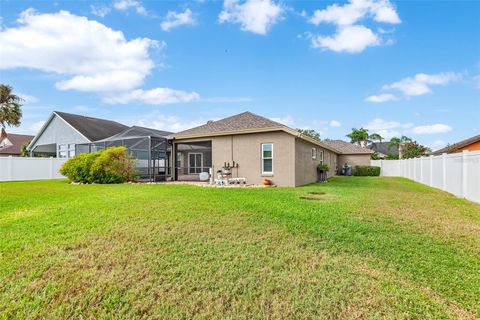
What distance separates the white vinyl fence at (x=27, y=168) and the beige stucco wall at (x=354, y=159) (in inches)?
1117

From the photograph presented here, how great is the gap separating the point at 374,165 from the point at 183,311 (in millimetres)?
32803

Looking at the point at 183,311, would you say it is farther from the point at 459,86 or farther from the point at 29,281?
the point at 459,86

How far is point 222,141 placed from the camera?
15.9m

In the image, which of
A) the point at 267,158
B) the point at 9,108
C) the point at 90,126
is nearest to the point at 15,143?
Result: the point at 9,108

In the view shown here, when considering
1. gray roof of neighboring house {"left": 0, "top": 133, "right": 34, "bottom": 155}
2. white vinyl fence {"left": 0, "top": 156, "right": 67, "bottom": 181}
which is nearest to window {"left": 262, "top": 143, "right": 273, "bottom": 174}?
white vinyl fence {"left": 0, "top": 156, "right": 67, "bottom": 181}

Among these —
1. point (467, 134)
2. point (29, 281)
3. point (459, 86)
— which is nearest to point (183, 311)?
point (29, 281)

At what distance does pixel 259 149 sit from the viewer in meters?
14.6

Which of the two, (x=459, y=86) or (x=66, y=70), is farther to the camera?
(x=459, y=86)

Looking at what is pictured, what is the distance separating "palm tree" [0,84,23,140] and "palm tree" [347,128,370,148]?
45354 millimetres

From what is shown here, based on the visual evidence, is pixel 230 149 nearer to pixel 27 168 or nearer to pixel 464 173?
pixel 464 173

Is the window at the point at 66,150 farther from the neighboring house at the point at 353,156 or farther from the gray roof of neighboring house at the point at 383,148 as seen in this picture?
the gray roof of neighboring house at the point at 383,148

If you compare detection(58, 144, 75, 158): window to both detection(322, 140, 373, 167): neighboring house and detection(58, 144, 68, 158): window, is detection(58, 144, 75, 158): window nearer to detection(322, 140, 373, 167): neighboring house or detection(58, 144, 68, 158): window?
detection(58, 144, 68, 158): window

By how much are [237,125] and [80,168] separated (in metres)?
9.26

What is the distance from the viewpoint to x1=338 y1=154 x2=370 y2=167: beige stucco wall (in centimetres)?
3172
